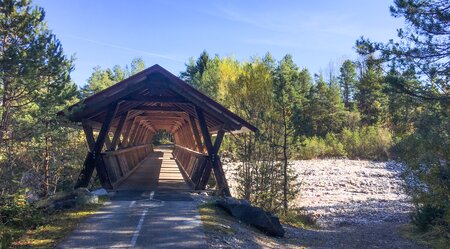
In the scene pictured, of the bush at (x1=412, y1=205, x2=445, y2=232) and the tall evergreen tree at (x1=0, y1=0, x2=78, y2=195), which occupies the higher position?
the tall evergreen tree at (x1=0, y1=0, x2=78, y2=195)

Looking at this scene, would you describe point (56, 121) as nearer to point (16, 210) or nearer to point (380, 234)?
point (16, 210)

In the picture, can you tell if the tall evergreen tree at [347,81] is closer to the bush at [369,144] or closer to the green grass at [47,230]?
the bush at [369,144]

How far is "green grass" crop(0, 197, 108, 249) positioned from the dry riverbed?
2571 millimetres

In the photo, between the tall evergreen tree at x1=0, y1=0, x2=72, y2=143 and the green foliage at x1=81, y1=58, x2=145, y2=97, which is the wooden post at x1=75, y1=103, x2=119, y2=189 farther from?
the green foliage at x1=81, y1=58, x2=145, y2=97

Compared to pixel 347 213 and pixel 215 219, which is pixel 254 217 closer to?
pixel 215 219

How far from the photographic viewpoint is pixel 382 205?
16969mm

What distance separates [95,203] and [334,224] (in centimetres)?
785

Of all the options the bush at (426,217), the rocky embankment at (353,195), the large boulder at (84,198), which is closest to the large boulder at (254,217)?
the large boulder at (84,198)

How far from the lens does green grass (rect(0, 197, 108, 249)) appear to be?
19.9 feet

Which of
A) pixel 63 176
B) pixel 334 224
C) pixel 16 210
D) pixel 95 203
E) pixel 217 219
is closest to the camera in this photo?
pixel 16 210

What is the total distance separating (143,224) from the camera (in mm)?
7316

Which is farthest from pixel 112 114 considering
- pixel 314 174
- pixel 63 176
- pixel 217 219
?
pixel 314 174

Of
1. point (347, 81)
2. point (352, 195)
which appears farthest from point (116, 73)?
point (352, 195)

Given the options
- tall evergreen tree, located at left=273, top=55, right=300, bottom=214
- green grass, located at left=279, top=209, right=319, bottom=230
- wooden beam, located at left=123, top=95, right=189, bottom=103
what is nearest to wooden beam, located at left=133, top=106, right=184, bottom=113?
wooden beam, located at left=123, top=95, right=189, bottom=103
